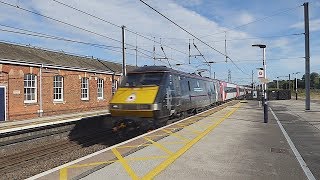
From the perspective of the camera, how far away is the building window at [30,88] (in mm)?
24406

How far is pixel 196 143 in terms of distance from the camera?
11195 mm

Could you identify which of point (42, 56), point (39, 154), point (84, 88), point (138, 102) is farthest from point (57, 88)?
point (138, 102)

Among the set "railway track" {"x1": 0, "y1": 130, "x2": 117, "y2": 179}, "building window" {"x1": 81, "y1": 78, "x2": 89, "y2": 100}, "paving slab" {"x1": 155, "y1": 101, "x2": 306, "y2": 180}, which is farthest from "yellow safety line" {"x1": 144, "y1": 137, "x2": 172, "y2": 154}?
"building window" {"x1": 81, "y1": 78, "x2": 89, "y2": 100}

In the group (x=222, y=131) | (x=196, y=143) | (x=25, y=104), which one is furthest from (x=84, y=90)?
(x=196, y=143)

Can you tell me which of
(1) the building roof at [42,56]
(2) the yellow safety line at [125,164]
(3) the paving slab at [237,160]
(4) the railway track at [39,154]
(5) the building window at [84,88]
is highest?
(1) the building roof at [42,56]

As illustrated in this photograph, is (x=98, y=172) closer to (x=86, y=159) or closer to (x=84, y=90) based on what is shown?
(x=86, y=159)

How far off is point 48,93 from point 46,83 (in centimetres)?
80

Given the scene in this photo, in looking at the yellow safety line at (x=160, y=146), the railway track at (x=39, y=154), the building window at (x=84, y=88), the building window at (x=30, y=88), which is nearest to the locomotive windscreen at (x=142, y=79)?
the railway track at (x=39, y=154)

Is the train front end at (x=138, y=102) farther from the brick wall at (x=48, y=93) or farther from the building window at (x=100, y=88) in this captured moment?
the building window at (x=100, y=88)

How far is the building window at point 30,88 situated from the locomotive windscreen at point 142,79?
10952 millimetres

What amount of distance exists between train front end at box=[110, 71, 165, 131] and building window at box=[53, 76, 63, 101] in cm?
1276

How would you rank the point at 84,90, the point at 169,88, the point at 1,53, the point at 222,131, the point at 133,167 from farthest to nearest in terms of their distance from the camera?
1. the point at 84,90
2. the point at 1,53
3. the point at 169,88
4. the point at 222,131
5. the point at 133,167

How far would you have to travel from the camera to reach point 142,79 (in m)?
16.0

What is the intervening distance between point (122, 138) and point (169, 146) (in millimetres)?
6330
